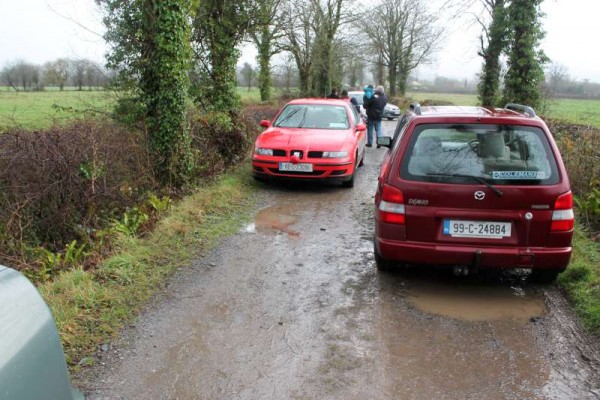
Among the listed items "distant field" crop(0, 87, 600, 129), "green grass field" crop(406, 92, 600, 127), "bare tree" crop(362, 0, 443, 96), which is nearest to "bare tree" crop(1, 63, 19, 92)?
"distant field" crop(0, 87, 600, 129)

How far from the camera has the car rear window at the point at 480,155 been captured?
4336mm

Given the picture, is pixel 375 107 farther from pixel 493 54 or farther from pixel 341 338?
pixel 341 338

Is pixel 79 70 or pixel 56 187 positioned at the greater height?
pixel 79 70

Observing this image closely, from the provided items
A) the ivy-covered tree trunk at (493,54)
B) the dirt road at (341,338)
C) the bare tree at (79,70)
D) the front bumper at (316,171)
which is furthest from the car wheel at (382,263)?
the ivy-covered tree trunk at (493,54)

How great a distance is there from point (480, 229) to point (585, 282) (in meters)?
1.28

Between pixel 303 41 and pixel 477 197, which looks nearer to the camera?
pixel 477 197

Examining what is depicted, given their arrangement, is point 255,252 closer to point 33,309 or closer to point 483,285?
point 483,285

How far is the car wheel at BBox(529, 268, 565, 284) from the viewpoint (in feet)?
15.4

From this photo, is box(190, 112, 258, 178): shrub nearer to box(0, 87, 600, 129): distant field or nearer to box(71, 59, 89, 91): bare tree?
box(0, 87, 600, 129): distant field

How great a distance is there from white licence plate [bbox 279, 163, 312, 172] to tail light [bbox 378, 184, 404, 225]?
4.14 metres

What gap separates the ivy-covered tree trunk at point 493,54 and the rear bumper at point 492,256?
15.5 m

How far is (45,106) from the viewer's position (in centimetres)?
904

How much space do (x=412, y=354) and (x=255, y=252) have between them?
2.67m

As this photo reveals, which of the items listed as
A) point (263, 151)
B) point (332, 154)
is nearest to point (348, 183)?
point (332, 154)
